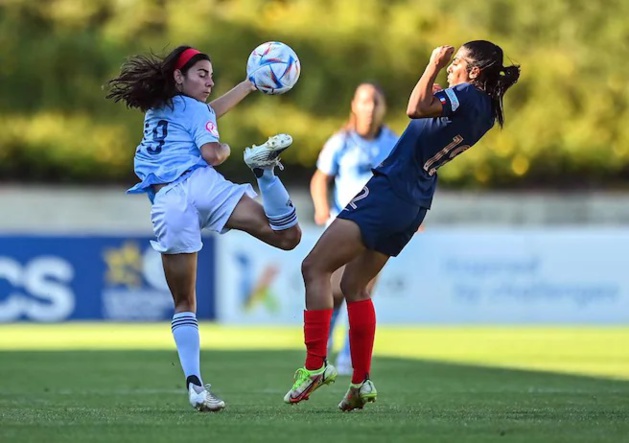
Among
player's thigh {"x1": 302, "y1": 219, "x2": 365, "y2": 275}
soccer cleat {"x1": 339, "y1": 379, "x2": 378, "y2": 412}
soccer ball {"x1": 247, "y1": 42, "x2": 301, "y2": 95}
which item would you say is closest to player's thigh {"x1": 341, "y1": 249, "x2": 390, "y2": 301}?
player's thigh {"x1": 302, "y1": 219, "x2": 365, "y2": 275}

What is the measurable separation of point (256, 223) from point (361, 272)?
659mm

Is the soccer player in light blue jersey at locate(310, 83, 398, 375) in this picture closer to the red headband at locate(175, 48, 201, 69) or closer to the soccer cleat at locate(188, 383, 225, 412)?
the red headband at locate(175, 48, 201, 69)

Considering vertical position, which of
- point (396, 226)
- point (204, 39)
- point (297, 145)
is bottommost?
point (396, 226)

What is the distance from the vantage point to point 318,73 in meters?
26.7

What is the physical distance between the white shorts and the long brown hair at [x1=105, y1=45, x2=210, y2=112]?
479mm

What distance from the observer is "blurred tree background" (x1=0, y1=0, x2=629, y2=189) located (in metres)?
25.5

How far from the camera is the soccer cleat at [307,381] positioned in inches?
278

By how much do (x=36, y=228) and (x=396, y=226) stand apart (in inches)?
688

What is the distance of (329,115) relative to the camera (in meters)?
26.7

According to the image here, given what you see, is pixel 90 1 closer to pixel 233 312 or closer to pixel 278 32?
pixel 278 32

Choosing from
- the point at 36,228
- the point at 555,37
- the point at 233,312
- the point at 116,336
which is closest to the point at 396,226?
the point at 116,336

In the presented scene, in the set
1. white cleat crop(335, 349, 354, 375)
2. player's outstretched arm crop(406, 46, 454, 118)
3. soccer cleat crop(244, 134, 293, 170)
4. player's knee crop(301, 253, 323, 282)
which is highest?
player's outstretched arm crop(406, 46, 454, 118)

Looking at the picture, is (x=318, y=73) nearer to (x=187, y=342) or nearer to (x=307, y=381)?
(x=187, y=342)

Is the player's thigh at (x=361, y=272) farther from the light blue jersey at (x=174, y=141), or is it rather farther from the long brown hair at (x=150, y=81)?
the long brown hair at (x=150, y=81)
